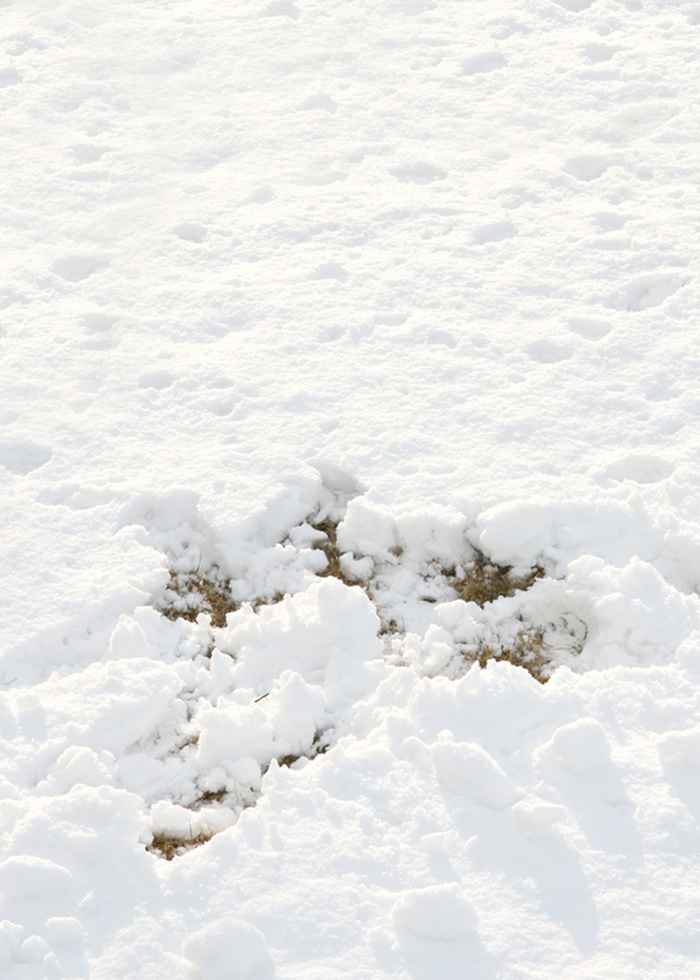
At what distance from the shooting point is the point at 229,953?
280 cm

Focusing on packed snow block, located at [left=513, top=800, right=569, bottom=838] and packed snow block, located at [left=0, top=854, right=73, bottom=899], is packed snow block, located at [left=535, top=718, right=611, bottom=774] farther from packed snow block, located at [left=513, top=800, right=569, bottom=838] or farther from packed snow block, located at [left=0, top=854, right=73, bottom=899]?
packed snow block, located at [left=0, top=854, right=73, bottom=899]

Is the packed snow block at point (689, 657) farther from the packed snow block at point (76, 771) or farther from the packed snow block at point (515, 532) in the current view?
the packed snow block at point (76, 771)

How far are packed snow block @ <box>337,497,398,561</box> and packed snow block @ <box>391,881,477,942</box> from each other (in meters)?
1.49

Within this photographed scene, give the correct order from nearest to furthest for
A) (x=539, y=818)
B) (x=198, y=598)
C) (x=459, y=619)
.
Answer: (x=539, y=818)
(x=459, y=619)
(x=198, y=598)

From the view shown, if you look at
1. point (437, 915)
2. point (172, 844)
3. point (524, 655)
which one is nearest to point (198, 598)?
point (172, 844)

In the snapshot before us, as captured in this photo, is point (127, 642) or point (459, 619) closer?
point (127, 642)

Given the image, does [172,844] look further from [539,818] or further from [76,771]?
[539,818]

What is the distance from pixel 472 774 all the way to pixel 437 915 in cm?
46

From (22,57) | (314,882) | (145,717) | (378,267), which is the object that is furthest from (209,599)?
(22,57)

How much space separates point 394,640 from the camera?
383 centimetres

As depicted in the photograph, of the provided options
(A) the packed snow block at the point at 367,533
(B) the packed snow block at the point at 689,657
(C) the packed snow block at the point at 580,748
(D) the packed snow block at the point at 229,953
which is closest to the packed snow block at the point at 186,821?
(D) the packed snow block at the point at 229,953

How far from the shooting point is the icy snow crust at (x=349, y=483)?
9.86ft

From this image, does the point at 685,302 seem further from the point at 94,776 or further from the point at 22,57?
the point at 22,57

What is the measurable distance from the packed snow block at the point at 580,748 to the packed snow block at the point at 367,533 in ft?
3.62
